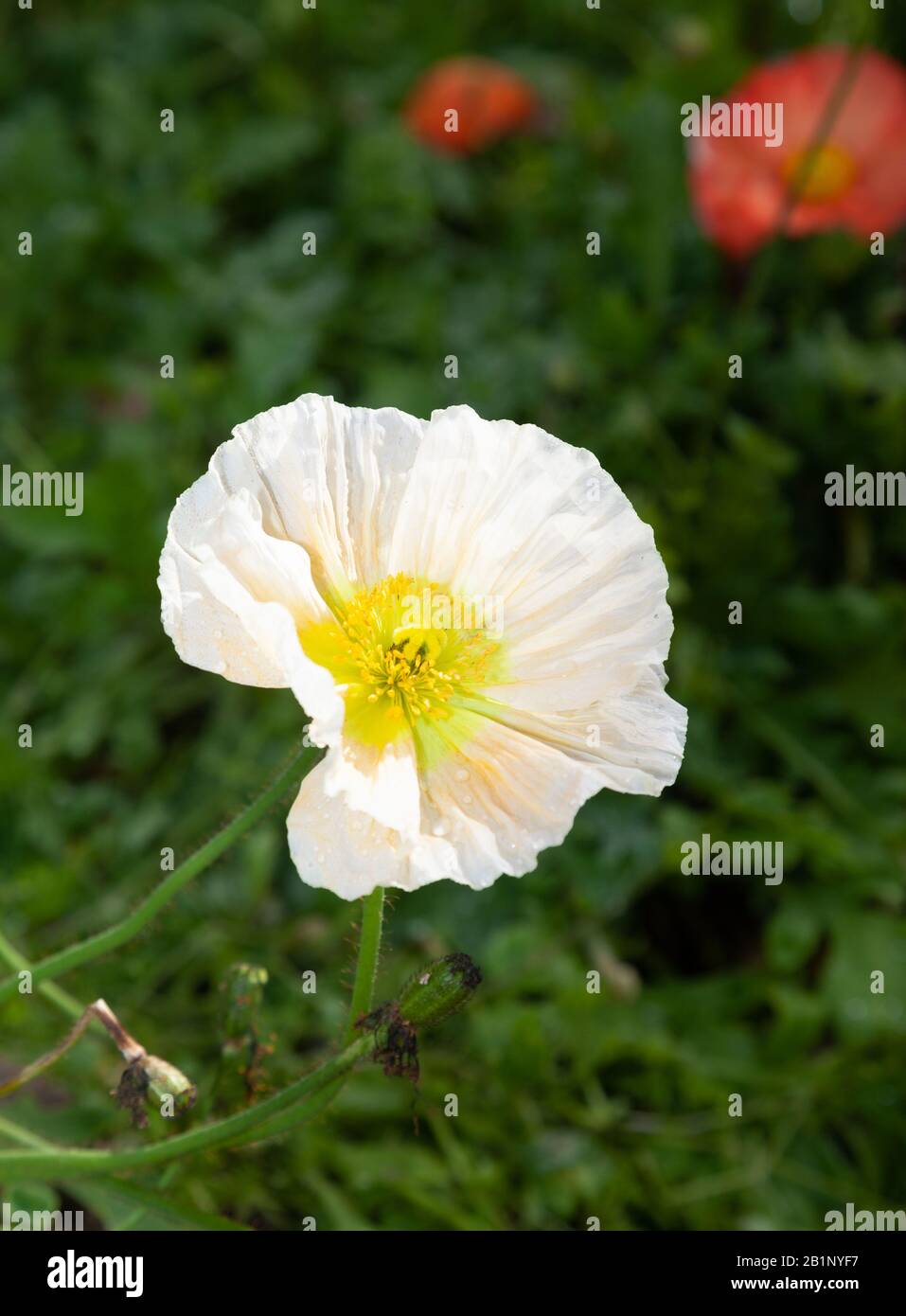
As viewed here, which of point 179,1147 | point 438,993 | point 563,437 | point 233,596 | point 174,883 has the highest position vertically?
point 563,437

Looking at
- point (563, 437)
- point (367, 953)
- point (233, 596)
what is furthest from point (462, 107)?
point (367, 953)

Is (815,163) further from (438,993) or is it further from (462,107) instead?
(438,993)

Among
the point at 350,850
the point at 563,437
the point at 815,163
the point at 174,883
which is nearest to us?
the point at 350,850

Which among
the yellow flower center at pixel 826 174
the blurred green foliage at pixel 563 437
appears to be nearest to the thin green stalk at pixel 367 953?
the blurred green foliage at pixel 563 437

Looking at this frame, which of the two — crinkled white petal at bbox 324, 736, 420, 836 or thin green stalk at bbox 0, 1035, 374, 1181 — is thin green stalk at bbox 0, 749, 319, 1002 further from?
thin green stalk at bbox 0, 1035, 374, 1181

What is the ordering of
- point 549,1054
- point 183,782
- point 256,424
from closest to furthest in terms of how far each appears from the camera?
point 256,424, point 549,1054, point 183,782

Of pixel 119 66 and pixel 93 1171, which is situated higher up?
pixel 119 66
